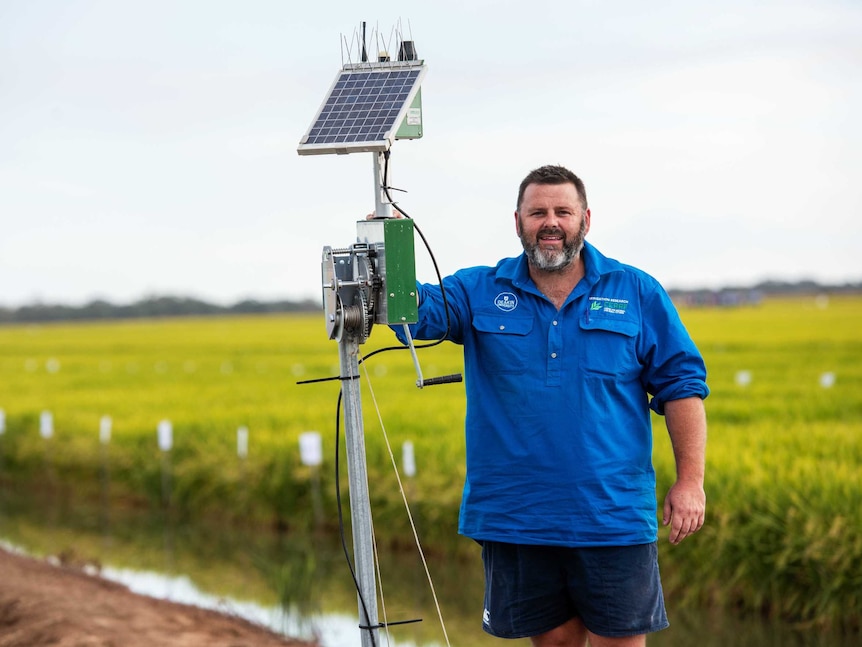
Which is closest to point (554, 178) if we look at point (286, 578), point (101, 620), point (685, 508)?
point (685, 508)

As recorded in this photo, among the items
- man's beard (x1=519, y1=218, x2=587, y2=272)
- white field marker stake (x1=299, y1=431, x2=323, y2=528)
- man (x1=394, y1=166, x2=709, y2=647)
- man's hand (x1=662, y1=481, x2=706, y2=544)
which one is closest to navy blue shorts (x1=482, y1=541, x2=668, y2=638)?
man (x1=394, y1=166, x2=709, y2=647)

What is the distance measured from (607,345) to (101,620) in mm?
3655

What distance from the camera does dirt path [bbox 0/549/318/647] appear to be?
588 cm

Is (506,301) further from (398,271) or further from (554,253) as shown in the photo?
(398,271)

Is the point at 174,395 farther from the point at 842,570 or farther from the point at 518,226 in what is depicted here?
the point at 518,226

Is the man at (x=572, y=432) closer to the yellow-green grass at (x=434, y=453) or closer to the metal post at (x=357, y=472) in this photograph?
the metal post at (x=357, y=472)

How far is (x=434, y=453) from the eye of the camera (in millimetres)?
9594

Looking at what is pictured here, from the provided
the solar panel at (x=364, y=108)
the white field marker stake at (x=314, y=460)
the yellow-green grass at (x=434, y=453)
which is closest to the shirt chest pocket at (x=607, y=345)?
the solar panel at (x=364, y=108)

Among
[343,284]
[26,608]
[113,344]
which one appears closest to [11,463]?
[26,608]

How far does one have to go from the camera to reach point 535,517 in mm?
3621

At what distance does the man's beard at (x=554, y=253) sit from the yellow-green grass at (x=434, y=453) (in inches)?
144

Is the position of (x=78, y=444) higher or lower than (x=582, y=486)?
lower

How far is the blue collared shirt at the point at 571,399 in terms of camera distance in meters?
3.60

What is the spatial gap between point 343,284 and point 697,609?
4.43 meters
